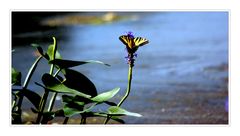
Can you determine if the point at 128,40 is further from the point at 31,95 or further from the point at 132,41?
the point at 31,95

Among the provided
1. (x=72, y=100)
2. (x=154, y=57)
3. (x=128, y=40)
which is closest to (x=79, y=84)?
(x=72, y=100)

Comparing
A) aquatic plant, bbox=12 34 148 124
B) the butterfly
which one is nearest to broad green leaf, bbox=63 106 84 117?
aquatic plant, bbox=12 34 148 124

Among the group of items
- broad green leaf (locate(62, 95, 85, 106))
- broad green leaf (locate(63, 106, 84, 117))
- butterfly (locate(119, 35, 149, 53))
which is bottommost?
broad green leaf (locate(63, 106, 84, 117))

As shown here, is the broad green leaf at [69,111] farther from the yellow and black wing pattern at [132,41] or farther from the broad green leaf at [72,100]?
the yellow and black wing pattern at [132,41]

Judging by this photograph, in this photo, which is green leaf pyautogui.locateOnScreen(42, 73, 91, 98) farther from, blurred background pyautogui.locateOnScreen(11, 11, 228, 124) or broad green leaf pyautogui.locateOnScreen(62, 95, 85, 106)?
blurred background pyautogui.locateOnScreen(11, 11, 228, 124)

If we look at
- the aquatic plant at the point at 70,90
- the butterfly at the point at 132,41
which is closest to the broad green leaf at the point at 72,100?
the aquatic plant at the point at 70,90
